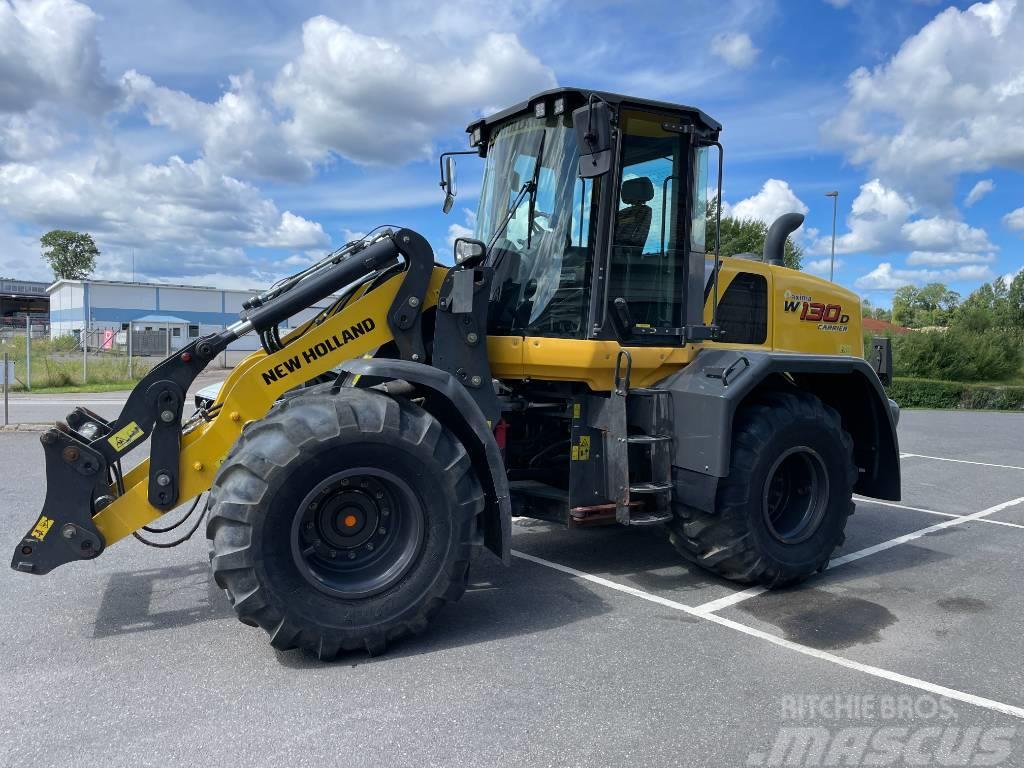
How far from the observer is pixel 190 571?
534cm

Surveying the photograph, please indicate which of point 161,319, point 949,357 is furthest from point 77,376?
point 161,319

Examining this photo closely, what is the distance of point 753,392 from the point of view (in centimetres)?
540

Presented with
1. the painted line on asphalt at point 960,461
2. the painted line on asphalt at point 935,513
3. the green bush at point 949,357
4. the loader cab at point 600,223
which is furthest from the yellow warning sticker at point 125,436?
the green bush at point 949,357

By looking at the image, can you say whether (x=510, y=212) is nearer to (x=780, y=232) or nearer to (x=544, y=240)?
(x=544, y=240)

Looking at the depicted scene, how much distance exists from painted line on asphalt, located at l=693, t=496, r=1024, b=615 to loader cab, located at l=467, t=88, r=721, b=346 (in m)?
1.71

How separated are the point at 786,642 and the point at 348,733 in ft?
8.09

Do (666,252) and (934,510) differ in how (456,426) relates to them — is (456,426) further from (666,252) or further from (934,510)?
(934,510)


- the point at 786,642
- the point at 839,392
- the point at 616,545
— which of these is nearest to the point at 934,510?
the point at 839,392

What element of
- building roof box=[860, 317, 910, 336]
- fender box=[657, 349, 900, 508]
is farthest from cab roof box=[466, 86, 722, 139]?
building roof box=[860, 317, 910, 336]

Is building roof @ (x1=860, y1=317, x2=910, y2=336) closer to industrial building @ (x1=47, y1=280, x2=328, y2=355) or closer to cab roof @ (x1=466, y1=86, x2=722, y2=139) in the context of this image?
cab roof @ (x1=466, y1=86, x2=722, y2=139)

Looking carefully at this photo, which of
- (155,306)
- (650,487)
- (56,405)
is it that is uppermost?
(155,306)

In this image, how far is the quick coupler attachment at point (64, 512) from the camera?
399 cm

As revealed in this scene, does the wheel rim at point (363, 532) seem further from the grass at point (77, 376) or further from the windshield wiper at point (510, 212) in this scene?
the grass at point (77, 376)

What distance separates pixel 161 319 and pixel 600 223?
52513 mm
